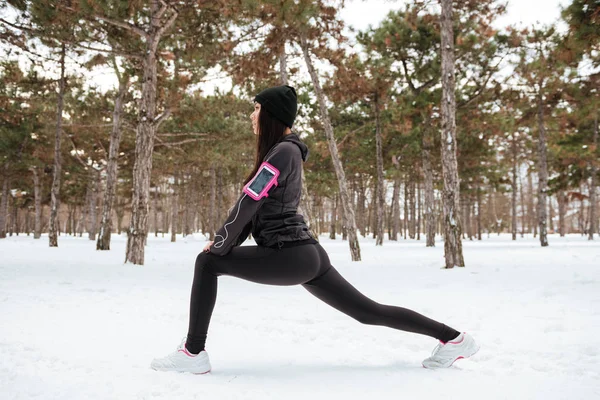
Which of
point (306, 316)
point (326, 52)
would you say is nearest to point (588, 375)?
point (306, 316)

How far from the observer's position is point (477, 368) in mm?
2834

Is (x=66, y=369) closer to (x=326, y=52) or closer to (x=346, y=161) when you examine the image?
(x=326, y=52)

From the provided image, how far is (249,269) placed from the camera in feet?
7.74

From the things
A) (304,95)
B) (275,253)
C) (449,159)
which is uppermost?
(304,95)

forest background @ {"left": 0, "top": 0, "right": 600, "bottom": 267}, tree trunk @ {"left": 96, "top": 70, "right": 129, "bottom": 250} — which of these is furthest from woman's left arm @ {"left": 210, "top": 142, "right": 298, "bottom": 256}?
tree trunk @ {"left": 96, "top": 70, "right": 129, "bottom": 250}

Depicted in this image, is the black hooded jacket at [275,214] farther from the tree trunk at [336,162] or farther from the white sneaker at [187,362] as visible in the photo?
the tree trunk at [336,162]

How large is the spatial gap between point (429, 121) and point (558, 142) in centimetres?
628

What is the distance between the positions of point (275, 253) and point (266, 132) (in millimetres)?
727

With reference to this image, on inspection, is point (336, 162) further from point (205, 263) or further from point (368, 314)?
point (205, 263)

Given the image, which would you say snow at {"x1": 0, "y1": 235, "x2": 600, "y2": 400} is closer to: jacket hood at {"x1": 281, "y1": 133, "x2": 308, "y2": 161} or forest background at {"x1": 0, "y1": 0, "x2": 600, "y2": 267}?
jacket hood at {"x1": 281, "y1": 133, "x2": 308, "y2": 161}

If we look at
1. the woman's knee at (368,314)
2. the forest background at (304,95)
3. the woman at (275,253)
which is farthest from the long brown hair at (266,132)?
the forest background at (304,95)

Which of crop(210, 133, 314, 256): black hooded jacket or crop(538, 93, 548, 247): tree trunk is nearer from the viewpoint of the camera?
crop(210, 133, 314, 256): black hooded jacket

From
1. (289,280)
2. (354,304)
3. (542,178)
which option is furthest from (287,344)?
(542,178)

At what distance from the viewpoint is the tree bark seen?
984 centimetres
